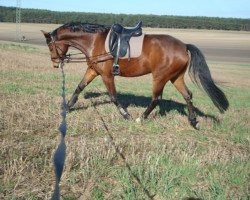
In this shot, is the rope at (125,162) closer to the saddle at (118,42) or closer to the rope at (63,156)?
the rope at (63,156)

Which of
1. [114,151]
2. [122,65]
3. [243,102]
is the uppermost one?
[122,65]

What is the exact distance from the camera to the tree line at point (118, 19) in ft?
316

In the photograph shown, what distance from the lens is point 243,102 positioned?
46.1ft

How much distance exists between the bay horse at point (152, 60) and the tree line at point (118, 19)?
8775 cm


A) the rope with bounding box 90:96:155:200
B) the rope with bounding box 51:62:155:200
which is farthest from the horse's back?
the rope with bounding box 90:96:155:200

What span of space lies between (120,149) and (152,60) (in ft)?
10.8

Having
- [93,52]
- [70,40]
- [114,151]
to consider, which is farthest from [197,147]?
[70,40]

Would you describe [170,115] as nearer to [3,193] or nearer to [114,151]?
[114,151]

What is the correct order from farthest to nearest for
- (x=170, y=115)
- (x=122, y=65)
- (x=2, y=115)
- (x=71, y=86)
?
(x=71, y=86) → (x=170, y=115) → (x=122, y=65) → (x=2, y=115)

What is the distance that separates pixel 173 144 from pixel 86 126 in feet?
5.93

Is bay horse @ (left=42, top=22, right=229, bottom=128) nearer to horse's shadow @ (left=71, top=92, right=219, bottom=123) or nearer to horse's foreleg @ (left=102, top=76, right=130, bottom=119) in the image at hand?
horse's foreleg @ (left=102, top=76, right=130, bottom=119)

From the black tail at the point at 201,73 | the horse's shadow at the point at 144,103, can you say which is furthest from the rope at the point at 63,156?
the black tail at the point at 201,73

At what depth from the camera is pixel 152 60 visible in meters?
9.15

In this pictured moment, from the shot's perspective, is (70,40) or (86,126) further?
(70,40)
